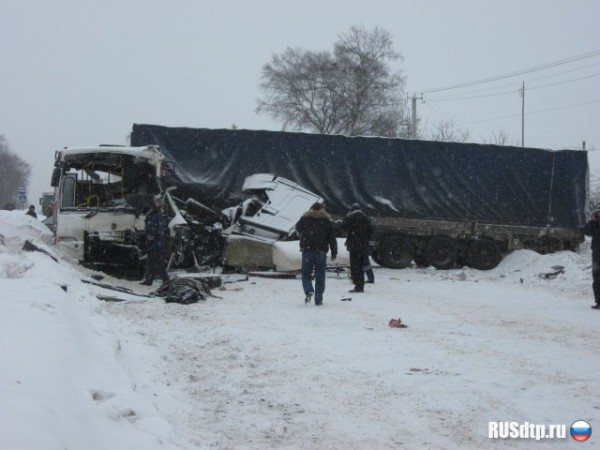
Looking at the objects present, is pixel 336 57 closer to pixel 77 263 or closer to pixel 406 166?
pixel 406 166

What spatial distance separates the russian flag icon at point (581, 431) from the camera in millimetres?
4609

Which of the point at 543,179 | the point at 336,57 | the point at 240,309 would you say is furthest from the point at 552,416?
the point at 336,57

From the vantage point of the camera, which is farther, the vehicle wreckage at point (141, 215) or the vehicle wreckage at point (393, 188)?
the vehicle wreckage at point (393, 188)

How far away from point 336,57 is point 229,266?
3839 centimetres

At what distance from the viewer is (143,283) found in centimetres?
1374

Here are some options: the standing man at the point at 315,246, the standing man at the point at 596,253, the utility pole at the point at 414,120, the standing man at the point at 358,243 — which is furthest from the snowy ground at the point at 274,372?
the utility pole at the point at 414,120

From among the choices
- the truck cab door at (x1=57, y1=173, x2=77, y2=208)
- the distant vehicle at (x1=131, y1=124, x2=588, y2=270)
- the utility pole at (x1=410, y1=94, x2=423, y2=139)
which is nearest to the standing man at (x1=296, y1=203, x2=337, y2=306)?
the truck cab door at (x1=57, y1=173, x2=77, y2=208)

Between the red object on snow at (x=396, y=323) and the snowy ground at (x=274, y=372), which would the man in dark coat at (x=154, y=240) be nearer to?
the snowy ground at (x=274, y=372)

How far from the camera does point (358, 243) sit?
13.1 m

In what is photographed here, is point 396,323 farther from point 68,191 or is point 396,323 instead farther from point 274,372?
point 68,191

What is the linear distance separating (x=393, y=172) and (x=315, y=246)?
29.8 feet

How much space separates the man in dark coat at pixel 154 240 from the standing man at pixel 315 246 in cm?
364

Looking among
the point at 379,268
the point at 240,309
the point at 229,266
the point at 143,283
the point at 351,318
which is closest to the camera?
the point at 351,318

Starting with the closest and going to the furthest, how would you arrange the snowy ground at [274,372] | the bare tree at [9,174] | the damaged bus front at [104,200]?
the snowy ground at [274,372]
the damaged bus front at [104,200]
the bare tree at [9,174]
